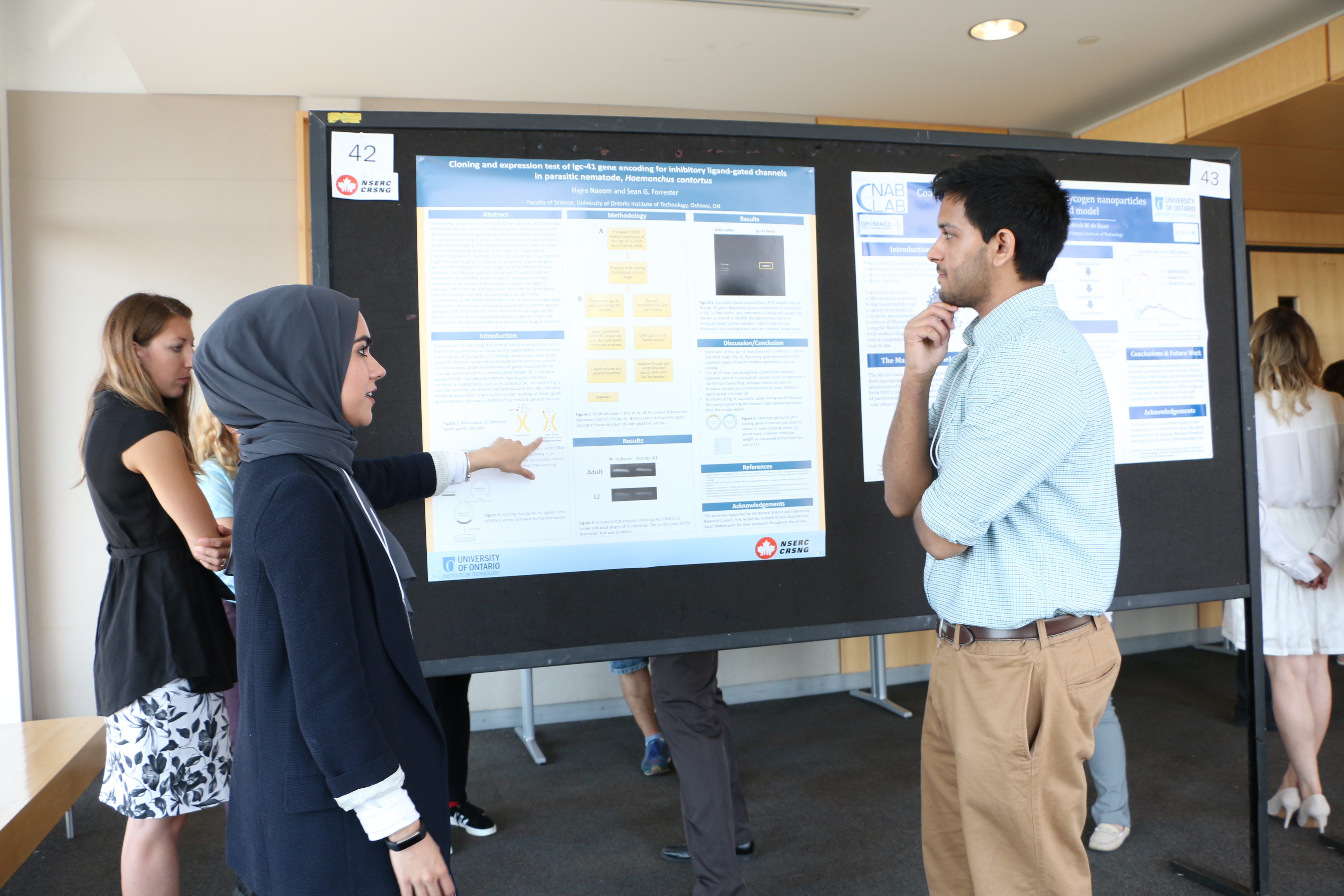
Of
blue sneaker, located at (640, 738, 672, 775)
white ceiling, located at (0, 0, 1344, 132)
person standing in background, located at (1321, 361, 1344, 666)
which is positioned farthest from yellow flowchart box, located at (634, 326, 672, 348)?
person standing in background, located at (1321, 361, 1344, 666)

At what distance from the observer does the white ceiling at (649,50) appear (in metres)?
3.03

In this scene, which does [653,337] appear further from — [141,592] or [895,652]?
[895,652]

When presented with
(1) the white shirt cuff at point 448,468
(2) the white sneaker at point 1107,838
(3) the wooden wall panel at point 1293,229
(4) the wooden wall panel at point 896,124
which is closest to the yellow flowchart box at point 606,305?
(1) the white shirt cuff at point 448,468

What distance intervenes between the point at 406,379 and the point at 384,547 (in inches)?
22.4

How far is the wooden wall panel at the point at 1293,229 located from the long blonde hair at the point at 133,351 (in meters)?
5.20

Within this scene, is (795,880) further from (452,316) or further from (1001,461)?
(452,316)

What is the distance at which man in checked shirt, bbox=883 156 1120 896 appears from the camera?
137cm

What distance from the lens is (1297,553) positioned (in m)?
2.86

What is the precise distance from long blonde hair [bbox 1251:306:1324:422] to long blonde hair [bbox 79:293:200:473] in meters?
3.26

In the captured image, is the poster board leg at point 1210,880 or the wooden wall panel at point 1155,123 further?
the wooden wall panel at point 1155,123

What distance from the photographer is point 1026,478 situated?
1353mm

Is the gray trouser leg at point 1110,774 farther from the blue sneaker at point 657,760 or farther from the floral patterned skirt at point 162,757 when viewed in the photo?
the floral patterned skirt at point 162,757

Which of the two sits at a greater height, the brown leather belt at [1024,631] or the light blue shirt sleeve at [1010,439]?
the light blue shirt sleeve at [1010,439]

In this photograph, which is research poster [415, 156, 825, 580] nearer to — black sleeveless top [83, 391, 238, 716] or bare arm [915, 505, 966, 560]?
bare arm [915, 505, 966, 560]
